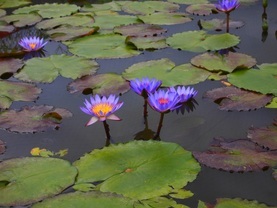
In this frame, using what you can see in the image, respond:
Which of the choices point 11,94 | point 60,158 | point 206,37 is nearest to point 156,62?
point 206,37

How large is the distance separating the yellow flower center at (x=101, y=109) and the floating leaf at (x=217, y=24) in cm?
136

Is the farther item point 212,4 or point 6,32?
point 212,4

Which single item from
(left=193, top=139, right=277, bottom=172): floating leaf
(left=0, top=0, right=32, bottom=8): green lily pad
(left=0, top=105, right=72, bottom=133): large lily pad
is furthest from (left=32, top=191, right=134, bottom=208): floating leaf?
(left=0, top=0, right=32, bottom=8): green lily pad

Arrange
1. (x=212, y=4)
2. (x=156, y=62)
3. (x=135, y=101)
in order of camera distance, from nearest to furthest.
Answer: (x=135, y=101)
(x=156, y=62)
(x=212, y=4)

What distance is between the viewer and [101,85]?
217 cm

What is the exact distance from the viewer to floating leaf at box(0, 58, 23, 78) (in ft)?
7.89

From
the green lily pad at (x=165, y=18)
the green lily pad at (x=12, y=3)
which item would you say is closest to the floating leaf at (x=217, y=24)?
the green lily pad at (x=165, y=18)

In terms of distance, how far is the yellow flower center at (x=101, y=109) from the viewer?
5.56 feet

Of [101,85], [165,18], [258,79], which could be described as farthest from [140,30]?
[258,79]

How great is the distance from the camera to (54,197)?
1420 millimetres

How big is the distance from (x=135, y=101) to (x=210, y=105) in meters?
0.33

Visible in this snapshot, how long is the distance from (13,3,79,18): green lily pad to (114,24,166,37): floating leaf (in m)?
0.60

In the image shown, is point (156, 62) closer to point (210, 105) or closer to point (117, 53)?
point (117, 53)

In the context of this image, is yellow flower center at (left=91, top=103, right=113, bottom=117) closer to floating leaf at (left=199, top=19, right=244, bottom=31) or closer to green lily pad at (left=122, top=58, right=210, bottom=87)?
green lily pad at (left=122, top=58, right=210, bottom=87)
